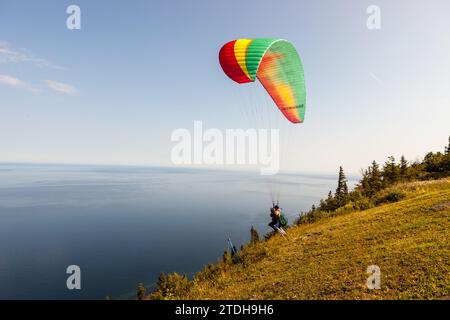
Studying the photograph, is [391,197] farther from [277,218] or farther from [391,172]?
[391,172]

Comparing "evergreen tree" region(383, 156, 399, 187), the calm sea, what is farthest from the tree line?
the calm sea

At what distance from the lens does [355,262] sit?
8.49 metres

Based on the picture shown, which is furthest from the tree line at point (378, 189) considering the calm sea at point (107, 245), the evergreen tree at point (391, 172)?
the calm sea at point (107, 245)

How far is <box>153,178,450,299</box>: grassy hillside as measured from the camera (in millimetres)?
6551

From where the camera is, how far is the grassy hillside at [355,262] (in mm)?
6551

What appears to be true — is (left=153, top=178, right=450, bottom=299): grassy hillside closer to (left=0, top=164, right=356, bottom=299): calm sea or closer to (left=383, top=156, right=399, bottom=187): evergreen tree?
(left=383, top=156, right=399, bottom=187): evergreen tree

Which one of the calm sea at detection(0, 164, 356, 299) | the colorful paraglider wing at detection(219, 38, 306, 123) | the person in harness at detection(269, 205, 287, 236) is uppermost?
the colorful paraglider wing at detection(219, 38, 306, 123)

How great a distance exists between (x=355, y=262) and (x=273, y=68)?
10881mm

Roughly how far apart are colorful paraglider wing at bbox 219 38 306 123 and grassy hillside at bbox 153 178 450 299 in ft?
25.0

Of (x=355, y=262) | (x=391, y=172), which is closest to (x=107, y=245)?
(x=391, y=172)
